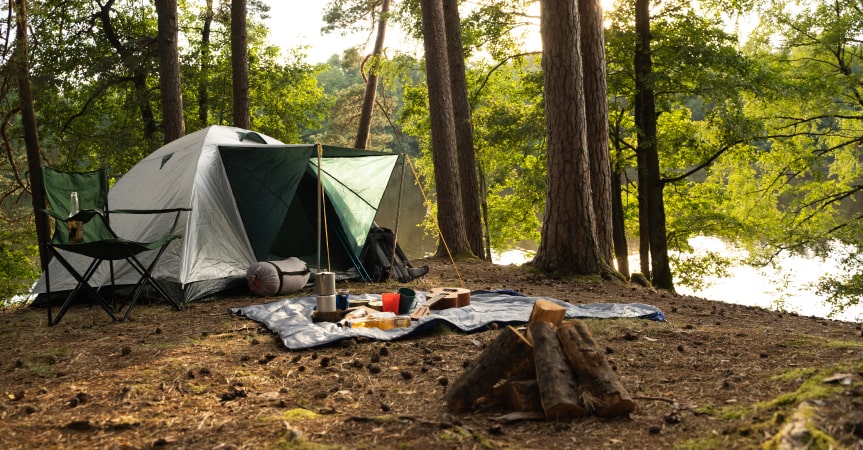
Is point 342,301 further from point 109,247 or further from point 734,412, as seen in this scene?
point 734,412

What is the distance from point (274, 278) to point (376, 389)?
120 inches

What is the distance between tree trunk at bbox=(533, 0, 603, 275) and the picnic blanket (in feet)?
4.88

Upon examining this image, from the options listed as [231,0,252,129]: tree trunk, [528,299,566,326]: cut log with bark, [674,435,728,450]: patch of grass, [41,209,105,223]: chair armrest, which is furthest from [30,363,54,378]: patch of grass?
[231,0,252,129]: tree trunk

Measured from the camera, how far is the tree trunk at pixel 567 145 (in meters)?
6.47

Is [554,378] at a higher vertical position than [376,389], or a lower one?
higher

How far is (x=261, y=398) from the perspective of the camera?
108 inches

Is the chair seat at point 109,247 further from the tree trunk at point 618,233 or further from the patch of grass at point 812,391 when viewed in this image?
the tree trunk at point 618,233

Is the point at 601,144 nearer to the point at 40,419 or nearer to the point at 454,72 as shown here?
the point at 454,72

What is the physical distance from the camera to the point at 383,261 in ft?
21.8

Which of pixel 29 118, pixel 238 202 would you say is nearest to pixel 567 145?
pixel 238 202

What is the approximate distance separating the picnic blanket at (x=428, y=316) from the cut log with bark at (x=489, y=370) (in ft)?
4.37

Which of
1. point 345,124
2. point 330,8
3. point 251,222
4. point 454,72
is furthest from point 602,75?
point 345,124

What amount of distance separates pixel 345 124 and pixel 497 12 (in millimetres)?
6661

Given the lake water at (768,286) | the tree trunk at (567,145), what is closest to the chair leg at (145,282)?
the tree trunk at (567,145)
